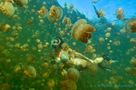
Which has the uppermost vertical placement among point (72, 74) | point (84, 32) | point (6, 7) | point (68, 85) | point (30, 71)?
point (6, 7)

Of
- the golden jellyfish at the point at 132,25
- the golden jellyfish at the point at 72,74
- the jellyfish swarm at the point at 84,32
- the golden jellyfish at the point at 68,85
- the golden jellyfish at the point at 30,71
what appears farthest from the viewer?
the golden jellyfish at the point at 30,71

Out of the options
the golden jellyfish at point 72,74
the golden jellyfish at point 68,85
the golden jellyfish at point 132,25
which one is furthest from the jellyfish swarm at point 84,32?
the golden jellyfish at point 132,25

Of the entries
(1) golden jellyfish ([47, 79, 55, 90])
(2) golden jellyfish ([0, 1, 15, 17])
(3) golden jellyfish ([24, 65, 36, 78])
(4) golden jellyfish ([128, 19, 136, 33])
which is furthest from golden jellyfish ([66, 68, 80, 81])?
(2) golden jellyfish ([0, 1, 15, 17])

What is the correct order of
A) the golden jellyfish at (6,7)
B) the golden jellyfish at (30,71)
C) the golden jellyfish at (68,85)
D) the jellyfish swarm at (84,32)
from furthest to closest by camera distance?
the golden jellyfish at (6,7)
the golden jellyfish at (30,71)
the golden jellyfish at (68,85)
the jellyfish swarm at (84,32)

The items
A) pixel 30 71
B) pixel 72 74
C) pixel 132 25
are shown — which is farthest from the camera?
pixel 30 71

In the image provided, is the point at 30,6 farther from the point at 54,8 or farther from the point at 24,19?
the point at 54,8

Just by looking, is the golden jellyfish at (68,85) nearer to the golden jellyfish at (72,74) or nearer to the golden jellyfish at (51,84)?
the golden jellyfish at (72,74)

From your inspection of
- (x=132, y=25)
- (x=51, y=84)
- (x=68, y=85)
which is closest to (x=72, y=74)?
(x=68, y=85)

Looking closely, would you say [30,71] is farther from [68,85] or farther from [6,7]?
[6,7]

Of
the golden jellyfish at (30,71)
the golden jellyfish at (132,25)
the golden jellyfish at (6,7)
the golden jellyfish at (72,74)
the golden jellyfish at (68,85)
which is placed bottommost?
the golden jellyfish at (68,85)

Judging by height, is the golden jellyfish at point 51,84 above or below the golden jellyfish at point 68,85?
below

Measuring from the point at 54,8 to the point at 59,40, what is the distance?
216 cm

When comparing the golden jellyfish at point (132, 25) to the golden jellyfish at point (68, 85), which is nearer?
the golden jellyfish at point (68, 85)

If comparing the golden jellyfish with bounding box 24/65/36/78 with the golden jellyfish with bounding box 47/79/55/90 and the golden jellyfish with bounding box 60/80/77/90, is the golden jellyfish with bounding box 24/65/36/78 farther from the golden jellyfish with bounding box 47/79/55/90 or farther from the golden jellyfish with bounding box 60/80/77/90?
the golden jellyfish with bounding box 60/80/77/90
